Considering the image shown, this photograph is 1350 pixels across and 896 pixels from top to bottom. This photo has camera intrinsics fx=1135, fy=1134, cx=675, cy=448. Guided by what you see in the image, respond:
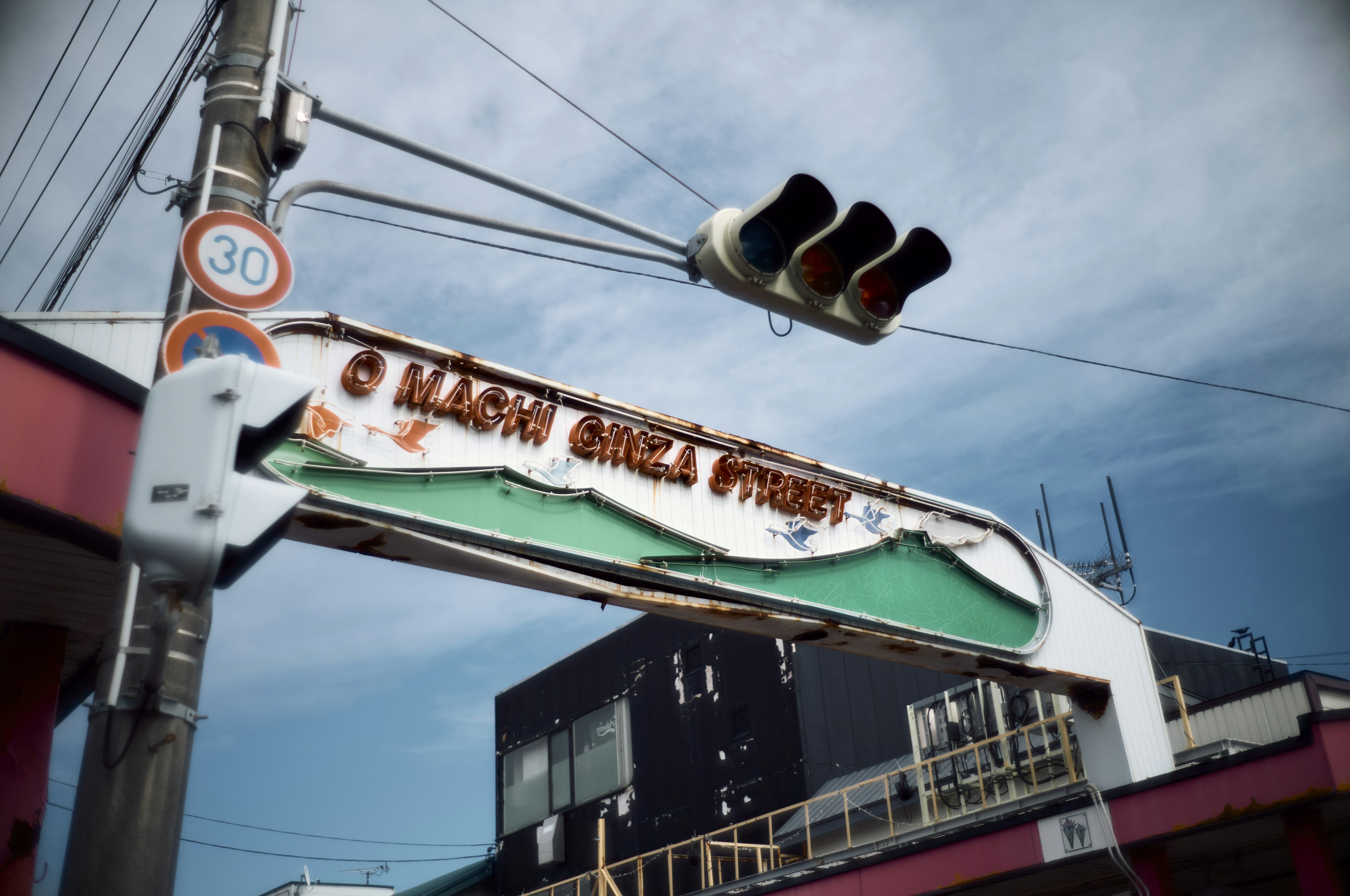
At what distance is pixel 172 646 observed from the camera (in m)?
4.24

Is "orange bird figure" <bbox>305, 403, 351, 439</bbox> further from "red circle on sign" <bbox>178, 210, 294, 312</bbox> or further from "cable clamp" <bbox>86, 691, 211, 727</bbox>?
"cable clamp" <bbox>86, 691, 211, 727</bbox>

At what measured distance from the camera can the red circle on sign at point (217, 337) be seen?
14.8 feet

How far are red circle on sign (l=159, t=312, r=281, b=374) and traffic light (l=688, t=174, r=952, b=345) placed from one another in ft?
9.00

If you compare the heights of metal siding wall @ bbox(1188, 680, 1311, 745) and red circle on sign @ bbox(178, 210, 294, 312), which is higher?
metal siding wall @ bbox(1188, 680, 1311, 745)

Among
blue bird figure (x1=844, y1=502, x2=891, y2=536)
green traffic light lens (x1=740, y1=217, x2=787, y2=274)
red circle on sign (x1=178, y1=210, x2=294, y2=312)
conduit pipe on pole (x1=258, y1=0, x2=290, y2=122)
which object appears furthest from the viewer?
blue bird figure (x1=844, y1=502, x2=891, y2=536)

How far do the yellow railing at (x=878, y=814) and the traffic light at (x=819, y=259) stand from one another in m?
9.20

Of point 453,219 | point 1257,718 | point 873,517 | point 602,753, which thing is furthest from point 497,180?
point 602,753

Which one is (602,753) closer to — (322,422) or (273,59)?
(322,422)

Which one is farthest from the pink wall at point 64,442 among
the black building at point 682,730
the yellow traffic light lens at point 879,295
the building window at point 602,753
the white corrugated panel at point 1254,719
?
the building window at point 602,753

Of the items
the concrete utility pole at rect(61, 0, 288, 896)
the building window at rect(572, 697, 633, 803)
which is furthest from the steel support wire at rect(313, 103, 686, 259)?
the building window at rect(572, 697, 633, 803)

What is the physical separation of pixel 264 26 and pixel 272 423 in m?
3.31

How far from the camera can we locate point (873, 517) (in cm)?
1173

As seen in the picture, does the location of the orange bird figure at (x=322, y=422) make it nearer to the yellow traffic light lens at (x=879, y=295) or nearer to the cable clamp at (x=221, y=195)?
the cable clamp at (x=221, y=195)

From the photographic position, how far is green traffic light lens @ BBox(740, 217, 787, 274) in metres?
6.39
